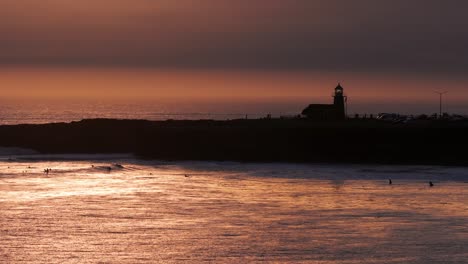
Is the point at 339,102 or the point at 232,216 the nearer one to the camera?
the point at 232,216

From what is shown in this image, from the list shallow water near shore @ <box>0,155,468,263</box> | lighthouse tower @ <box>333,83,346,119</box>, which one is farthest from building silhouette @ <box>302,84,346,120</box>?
shallow water near shore @ <box>0,155,468,263</box>

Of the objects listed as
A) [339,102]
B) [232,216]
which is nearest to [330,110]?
[339,102]

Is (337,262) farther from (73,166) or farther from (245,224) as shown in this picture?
(73,166)

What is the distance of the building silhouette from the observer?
342 feet

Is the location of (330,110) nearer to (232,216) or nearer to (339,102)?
(339,102)

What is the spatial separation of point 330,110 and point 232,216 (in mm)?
70055

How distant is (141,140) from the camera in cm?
7888

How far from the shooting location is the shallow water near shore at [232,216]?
1139 inches

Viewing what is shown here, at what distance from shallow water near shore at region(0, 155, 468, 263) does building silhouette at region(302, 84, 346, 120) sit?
46.4 m

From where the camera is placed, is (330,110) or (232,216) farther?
(330,110)

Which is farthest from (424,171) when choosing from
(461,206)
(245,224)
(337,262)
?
(337,262)

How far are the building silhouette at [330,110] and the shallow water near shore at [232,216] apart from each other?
46378 millimetres

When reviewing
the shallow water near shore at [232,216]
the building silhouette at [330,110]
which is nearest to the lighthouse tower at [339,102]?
the building silhouette at [330,110]

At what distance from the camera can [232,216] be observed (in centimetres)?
3666
